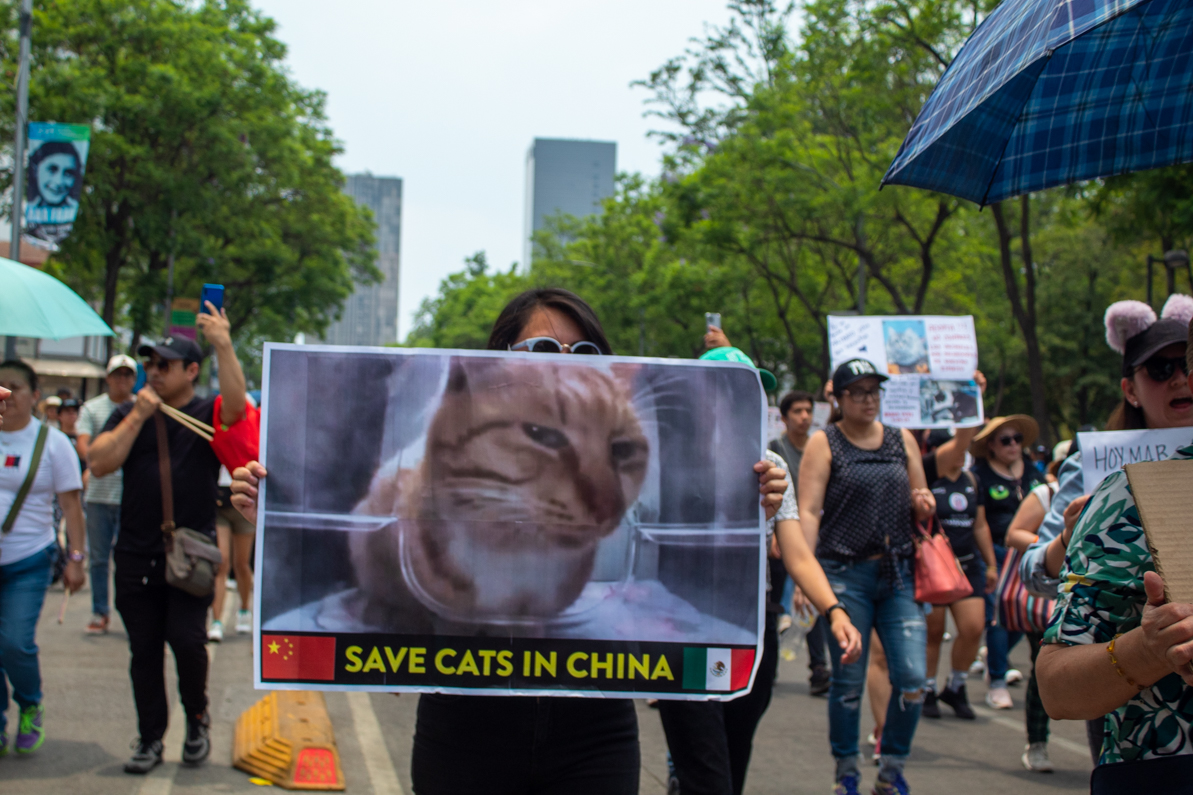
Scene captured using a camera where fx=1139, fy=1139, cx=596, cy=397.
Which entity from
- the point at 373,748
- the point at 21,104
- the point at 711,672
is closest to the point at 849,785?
the point at 373,748

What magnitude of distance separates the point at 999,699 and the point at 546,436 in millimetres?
6605

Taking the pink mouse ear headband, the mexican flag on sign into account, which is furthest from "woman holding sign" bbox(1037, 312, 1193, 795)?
the pink mouse ear headband

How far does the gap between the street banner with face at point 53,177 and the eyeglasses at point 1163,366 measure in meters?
16.6

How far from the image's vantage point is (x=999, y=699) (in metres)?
8.10

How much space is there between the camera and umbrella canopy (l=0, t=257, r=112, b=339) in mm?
5023

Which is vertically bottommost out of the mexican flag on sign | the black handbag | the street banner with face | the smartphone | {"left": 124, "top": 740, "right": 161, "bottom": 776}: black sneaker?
{"left": 124, "top": 740, "right": 161, "bottom": 776}: black sneaker

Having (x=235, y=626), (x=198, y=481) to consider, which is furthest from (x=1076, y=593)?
(x=235, y=626)

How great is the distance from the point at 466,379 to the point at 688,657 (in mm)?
798

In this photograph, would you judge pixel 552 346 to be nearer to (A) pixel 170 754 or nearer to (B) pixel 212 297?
(B) pixel 212 297

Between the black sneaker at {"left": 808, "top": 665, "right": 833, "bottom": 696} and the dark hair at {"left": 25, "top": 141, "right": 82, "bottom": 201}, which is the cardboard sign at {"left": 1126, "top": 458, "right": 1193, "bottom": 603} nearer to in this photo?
the black sneaker at {"left": 808, "top": 665, "right": 833, "bottom": 696}

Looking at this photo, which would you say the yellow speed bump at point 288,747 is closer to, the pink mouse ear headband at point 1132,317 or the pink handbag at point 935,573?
the pink handbag at point 935,573

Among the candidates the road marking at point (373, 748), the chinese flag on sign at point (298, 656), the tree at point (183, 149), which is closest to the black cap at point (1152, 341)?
the chinese flag on sign at point (298, 656)

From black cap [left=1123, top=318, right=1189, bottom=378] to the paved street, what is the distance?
3219 millimetres

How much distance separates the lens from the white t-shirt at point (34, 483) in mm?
5391
